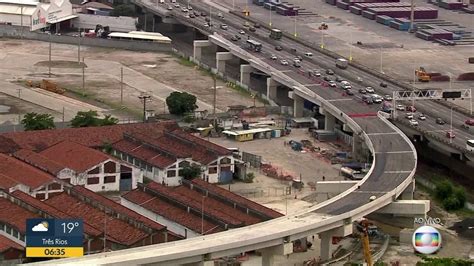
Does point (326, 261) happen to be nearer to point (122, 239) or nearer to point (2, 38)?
point (122, 239)

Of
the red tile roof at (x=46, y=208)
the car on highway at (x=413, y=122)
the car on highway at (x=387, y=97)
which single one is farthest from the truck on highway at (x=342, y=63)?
the red tile roof at (x=46, y=208)

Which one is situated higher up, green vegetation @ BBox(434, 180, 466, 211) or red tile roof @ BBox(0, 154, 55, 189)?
red tile roof @ BBox(0, 154, 55, 189)

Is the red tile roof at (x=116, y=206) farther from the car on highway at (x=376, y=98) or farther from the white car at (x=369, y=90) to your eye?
the white car at (x=369, y=90)

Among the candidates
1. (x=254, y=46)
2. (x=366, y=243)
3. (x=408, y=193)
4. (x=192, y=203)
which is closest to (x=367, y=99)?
(x=408, y=193)

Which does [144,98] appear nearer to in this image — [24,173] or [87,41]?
[24,173]

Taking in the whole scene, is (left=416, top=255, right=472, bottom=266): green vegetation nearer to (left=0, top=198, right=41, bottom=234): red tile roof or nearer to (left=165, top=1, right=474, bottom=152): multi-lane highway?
(left=0, top=198, right=41, bottom=234): red tile roof
